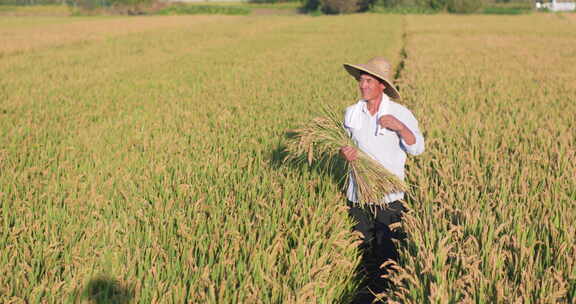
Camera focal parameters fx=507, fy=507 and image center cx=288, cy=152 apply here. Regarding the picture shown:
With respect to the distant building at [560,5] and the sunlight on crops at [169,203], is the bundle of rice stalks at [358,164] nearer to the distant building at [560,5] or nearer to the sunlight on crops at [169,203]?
the sunlight on crops at [169,203]

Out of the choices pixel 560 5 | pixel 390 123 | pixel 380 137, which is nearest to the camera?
pixel 390 123

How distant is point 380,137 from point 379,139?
2 cm

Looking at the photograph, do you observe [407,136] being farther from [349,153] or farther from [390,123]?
[349,153]

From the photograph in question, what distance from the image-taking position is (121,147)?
483 centimetres

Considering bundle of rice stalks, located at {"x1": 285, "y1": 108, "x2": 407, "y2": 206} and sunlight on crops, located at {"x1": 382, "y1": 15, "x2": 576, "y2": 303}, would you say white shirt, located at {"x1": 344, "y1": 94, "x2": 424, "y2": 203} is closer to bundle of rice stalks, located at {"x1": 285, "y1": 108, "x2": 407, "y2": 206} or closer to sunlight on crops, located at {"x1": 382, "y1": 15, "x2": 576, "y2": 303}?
bundle of rice stalks, located at {"x1": 285, "y1": 108, "x2": 407, "y2": 206}

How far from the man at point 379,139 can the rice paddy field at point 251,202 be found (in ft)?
0.46

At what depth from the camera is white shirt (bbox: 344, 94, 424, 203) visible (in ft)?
10.5

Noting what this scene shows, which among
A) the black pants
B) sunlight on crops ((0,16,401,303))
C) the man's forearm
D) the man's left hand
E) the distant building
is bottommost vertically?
the black pants

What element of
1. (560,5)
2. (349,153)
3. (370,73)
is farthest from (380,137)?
(560,5)

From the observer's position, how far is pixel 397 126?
2998 millimetres

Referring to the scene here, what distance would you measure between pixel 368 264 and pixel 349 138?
83 centimetres

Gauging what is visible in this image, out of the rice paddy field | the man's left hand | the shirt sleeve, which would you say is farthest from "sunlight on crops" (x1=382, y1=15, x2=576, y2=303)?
the man's left hand

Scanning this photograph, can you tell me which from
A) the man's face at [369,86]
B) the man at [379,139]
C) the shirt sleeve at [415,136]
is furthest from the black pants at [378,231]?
the man's face at [369,86]

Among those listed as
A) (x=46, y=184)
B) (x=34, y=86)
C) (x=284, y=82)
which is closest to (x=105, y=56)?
(x=34, y=86)
